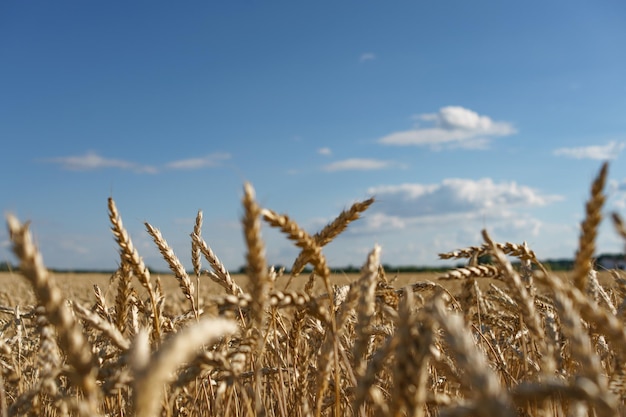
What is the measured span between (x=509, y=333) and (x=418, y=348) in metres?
3.08

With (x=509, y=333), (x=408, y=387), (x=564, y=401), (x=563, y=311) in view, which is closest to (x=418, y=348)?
(x=408, y=387)

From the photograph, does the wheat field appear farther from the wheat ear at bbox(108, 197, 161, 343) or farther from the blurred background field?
the blurred background field

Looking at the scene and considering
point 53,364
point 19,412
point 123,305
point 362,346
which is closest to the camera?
point 362,346

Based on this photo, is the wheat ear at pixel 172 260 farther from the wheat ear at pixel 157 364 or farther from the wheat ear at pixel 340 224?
the wheat ear at pixel 157 364

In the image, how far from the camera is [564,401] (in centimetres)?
213

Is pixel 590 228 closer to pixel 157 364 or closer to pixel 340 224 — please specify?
pixel 340 224

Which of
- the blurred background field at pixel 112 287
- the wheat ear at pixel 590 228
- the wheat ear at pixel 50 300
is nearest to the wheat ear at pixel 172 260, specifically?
the blurred background field at pixel 112 287

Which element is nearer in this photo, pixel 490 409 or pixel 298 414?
pixel 490 409

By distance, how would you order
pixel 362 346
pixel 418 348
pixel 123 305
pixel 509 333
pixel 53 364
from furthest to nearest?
pixel 509 333
pixel 123 305
pixel 53 364
pixel 362 346
pixel 418 348

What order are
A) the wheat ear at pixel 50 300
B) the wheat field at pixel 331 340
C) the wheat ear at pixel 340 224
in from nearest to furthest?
the wheat field at pixel 331 340, the wheat ear at pixel 50 300, the wheat ear at pixel 340 224

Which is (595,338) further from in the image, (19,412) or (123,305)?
(19,412)

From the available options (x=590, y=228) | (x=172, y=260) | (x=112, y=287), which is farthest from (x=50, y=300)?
(x=112, y=287)

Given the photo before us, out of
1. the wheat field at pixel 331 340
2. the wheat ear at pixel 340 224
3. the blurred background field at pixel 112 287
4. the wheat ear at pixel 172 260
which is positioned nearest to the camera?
the wheat field at pixel 331 340

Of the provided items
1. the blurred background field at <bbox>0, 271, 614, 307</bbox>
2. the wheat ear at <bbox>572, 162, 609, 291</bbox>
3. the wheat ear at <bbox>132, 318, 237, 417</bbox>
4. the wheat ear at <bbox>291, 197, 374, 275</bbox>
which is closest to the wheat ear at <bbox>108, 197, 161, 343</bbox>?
the blurred background field at <bbox>0, 271, 614, 307</bbox>
